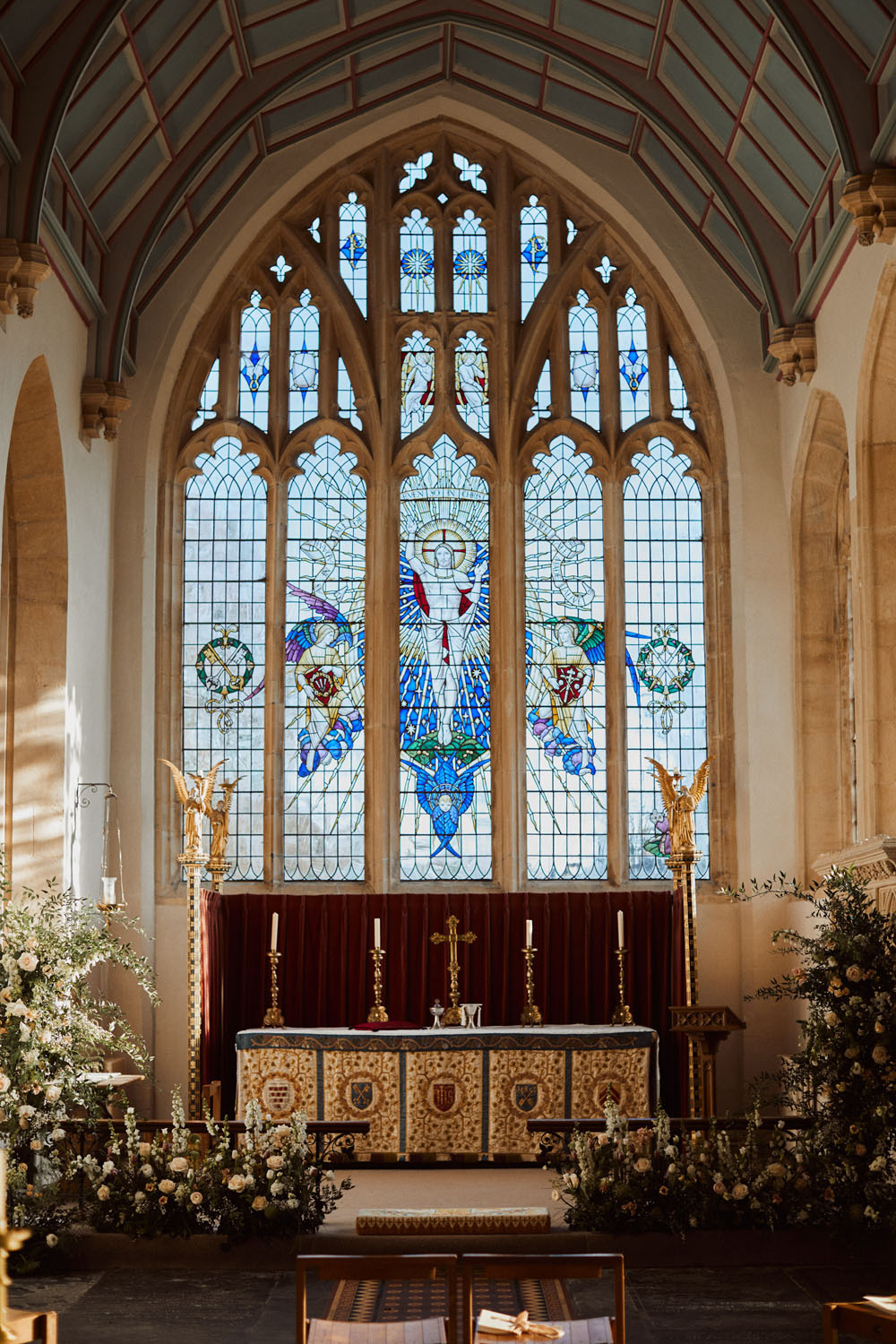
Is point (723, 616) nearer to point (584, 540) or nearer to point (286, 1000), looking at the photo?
point (584, 540)

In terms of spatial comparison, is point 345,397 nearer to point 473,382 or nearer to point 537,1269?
point 473,382

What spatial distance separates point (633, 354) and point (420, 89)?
2.96 metres

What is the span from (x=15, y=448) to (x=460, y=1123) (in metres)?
5.76

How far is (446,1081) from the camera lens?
10.9 meters

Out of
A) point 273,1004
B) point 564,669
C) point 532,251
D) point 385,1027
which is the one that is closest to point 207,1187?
point 385,1027

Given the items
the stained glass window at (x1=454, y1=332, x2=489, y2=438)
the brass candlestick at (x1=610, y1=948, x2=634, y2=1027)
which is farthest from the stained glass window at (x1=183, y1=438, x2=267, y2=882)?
the brass candlestick at (x1=610, y1=948, x2=634, y2=1027)

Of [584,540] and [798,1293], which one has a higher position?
[584,540]

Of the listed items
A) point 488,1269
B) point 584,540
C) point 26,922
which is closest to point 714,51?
point 584,540

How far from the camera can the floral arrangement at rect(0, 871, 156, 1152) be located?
7.95 meters

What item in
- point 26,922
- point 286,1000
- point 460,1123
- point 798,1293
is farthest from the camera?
point 286,1000

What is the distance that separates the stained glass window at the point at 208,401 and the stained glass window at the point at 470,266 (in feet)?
7.31

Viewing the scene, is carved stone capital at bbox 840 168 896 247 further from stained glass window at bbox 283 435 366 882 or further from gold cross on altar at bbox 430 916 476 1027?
gold cross on altar at bbox 430 916 476 1027

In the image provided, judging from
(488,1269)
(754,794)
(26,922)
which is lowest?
(488,1269)

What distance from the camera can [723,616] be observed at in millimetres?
13422
